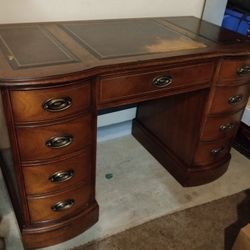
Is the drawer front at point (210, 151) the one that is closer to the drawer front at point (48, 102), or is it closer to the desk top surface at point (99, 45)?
the desk top surface at point (99, 45)

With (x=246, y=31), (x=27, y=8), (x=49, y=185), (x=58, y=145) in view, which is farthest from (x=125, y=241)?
(x=246, y=31)

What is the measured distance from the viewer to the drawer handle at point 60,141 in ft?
3.50

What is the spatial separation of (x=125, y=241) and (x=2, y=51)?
926 millimetres

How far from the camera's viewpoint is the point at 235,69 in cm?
139

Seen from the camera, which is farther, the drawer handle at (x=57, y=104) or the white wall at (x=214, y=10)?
the white wall at (x=214, y=10)

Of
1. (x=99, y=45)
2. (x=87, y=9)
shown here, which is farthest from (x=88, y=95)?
(x=87, y=9)

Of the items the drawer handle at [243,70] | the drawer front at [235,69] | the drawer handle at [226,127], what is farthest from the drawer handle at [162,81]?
the drawer handle at [226,127]

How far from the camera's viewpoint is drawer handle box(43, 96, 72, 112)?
0.98 m

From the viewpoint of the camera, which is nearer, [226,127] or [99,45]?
[99,45]

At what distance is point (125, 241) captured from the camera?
4.40 ft

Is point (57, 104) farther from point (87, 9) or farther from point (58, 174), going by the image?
point (87, 9)

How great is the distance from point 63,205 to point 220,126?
0.87m

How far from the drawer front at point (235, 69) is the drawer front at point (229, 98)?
54 mm

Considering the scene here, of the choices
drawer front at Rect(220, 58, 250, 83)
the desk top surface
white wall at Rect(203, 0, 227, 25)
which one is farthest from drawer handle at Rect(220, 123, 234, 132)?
white wall at Rect(203, 0, 227, 25)
